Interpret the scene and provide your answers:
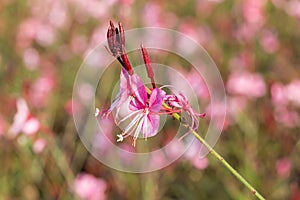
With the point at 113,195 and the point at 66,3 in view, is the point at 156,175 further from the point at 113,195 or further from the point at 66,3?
the point at 66,3

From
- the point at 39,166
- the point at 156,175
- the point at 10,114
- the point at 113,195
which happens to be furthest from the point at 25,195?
the point at 10,114

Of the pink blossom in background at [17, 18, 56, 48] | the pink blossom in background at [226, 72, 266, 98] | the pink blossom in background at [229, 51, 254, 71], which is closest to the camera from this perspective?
the pink blossom in background at [226, 72, 266, 98]

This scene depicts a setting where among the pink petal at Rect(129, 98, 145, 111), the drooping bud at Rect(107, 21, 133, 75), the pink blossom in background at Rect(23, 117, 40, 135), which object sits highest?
the drooping bud at Rect(107, 21, 133, 75)

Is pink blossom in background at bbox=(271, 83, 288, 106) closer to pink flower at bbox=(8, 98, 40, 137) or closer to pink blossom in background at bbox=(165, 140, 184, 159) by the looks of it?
pink blossom in background at bbox=(165, 140, 184, 159)

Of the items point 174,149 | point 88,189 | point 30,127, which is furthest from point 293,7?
point 30,127

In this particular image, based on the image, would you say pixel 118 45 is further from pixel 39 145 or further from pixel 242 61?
pixel 242 61

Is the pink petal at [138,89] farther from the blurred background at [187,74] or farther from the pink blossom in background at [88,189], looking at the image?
the pink blossom in background at [88,189]

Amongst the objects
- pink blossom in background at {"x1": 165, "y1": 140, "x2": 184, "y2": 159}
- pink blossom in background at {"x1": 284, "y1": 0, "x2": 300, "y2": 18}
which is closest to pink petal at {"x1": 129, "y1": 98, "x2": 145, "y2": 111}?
pink blossom in background at {"x1": 165, "y1": 140, "x2": 184, "y2": 159}
